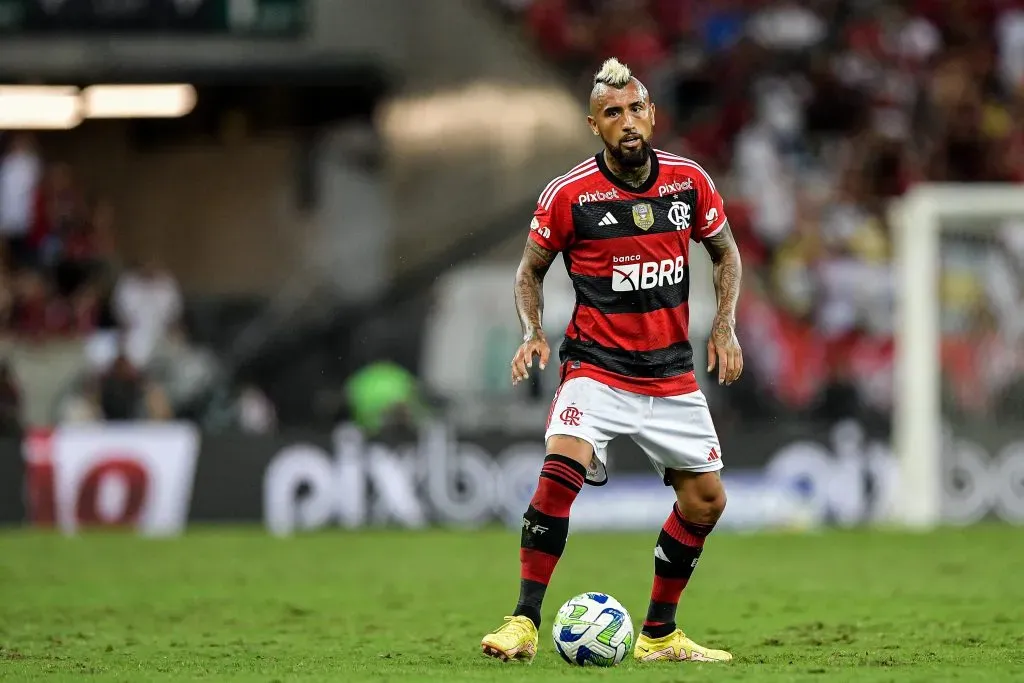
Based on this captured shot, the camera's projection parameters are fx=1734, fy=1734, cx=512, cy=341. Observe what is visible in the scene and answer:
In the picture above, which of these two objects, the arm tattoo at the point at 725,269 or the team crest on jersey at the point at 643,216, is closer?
the team crest on jersey at the point at 643,216

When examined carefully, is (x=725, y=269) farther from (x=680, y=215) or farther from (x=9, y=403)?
(x=9, y=403)

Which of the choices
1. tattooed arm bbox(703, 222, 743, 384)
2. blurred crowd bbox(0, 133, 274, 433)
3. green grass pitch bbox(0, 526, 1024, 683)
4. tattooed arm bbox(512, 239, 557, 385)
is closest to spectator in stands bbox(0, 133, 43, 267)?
blurred crowd bbox(0, 133, 274, 433)

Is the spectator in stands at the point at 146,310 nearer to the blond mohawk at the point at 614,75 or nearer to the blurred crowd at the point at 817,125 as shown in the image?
the blurred crowd at the point at 817,125

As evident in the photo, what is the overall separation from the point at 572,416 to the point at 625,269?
690 mm

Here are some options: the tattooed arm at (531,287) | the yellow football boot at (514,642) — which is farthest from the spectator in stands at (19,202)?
the yellow football boot at (514,642)

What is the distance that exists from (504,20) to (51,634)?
14080 mm

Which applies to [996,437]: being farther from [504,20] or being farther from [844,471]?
[504,20]

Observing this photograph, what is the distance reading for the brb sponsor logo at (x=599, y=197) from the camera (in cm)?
764

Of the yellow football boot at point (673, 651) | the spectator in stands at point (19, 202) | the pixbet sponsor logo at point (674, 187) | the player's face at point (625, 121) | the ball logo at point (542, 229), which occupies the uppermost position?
the spectator in stands at point (19, 202)

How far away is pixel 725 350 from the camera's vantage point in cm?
770

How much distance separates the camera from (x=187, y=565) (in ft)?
44.5

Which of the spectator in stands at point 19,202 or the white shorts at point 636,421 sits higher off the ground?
the spectator in stands at point 19,202

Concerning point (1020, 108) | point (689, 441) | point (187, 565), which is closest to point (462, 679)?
point (689, 441)

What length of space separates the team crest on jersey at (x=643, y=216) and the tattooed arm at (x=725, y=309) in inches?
14.8
